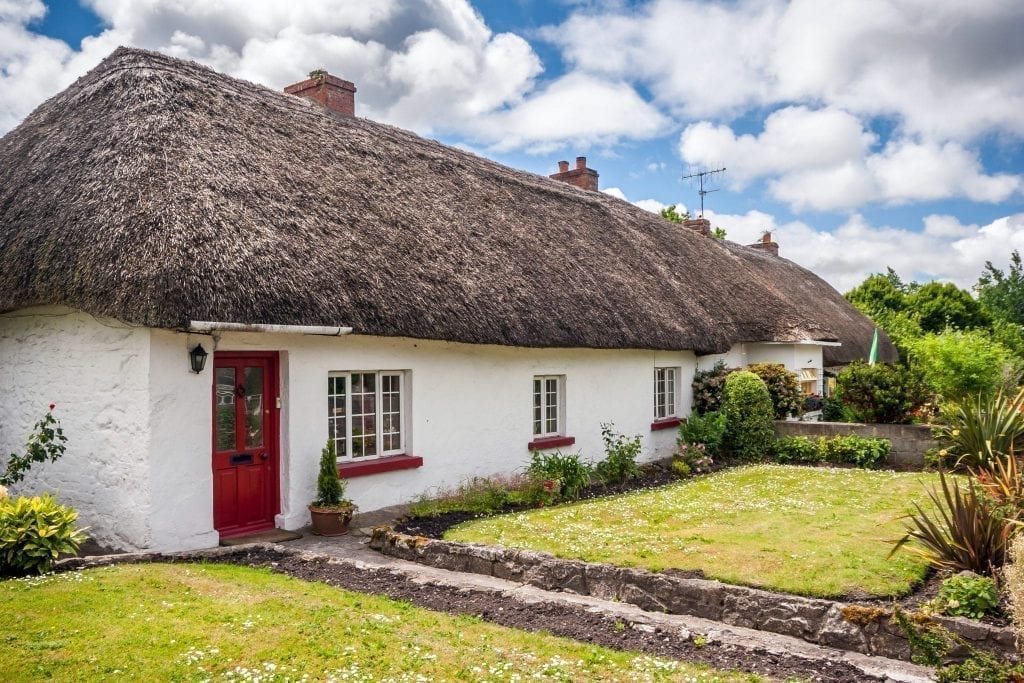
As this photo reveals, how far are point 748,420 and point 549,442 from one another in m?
4.95

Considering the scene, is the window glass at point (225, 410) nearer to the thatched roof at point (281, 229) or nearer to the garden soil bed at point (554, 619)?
the thatched roof at point (281, 229)

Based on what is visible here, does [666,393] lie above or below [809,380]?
below

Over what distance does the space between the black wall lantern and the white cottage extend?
0.03 meters

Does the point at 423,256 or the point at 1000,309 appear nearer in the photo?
the point at 423,256

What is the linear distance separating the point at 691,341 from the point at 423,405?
6717 millimetres

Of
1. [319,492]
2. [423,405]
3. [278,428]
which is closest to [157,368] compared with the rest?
[278,428]

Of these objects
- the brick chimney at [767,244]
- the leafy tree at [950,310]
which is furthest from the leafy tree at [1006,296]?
the brick chimney at [767,244]

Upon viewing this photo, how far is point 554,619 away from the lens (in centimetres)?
620

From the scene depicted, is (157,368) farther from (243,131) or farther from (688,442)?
(688,442)

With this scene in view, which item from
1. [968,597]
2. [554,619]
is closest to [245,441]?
[554,619]

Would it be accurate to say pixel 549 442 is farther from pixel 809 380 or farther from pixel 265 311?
pixel 809 380

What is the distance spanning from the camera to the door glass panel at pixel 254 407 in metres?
9.01

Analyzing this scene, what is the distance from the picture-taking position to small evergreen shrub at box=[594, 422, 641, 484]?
521 inches

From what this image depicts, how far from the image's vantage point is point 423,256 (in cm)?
1069
